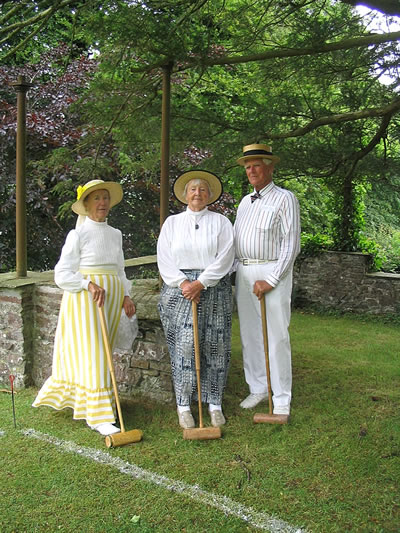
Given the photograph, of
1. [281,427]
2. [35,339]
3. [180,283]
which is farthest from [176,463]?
[35,339]

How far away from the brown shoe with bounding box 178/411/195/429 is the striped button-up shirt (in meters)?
1.12

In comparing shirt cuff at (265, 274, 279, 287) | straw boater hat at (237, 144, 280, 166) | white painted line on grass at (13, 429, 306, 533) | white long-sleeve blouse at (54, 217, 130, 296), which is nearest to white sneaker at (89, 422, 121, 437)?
white painted line on grass at (13, 429, 306, 533)

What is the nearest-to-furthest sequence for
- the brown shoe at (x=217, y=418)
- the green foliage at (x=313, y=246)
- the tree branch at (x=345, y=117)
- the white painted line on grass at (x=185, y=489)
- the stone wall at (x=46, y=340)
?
the white painted line on grass at (x=185, y=489)
the brown shoe at (x=217, y=418)
the stone wall at (x=46, y=340)
the tree branch at (x=345, y=117)
the green foliage at (x=313, y=246)

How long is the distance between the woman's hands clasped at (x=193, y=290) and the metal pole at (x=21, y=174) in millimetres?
1873

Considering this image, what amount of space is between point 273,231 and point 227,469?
171 centimetres

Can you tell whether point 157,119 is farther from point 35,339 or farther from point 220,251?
point 35,339

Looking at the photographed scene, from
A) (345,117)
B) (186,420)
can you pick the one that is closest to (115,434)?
(186,420)

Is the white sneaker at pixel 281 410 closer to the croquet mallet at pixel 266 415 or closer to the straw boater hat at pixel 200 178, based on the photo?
the croquet mallet at pixel 266 415

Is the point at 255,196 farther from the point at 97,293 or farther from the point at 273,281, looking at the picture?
the point at 97,293

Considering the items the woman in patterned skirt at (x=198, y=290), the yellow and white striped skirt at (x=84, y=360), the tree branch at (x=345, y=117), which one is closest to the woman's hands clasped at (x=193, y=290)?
the woman in patterned skirt at (x=198, y=290)

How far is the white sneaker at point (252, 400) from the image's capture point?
14.4ft

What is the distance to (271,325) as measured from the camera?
418cm

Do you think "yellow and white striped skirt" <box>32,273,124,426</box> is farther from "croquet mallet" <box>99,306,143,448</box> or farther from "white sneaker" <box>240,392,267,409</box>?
"white sneaker" <box>240,392,267,409</box>

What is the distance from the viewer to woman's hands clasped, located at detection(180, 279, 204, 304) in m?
3.88
